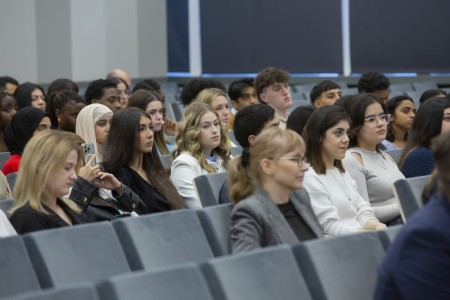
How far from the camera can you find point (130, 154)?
5.44 m

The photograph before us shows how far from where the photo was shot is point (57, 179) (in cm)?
414

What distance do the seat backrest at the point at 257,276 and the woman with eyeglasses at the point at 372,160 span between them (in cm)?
242

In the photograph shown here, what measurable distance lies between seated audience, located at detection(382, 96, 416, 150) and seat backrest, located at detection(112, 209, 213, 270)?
3709 mm

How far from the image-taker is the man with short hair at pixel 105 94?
792 centimetres

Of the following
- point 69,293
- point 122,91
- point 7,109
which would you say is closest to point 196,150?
point 7,109

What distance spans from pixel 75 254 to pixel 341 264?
947mm

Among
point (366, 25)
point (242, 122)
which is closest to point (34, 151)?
point (242, 122)

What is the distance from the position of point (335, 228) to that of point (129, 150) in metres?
1.24

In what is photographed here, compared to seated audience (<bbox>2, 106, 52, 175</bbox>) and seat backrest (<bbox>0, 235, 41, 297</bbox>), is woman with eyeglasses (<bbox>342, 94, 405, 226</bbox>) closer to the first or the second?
seated audience (<bbox>2, 106, 52, 175</bbox>)

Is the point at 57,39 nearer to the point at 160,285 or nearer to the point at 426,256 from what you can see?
the point at 160,285

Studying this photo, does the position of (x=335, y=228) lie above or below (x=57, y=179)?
below

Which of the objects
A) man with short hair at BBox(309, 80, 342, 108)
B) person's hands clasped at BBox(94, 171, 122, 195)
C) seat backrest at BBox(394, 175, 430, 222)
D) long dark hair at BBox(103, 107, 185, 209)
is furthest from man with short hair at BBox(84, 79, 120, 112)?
seat backrest at BBox(394, 175, 430, 222)

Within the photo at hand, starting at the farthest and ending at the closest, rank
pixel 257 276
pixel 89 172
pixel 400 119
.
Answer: pixel 400 119 < pixel 89 172 < pixel 257 276

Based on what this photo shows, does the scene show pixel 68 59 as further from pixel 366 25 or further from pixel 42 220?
pixel 42 220
